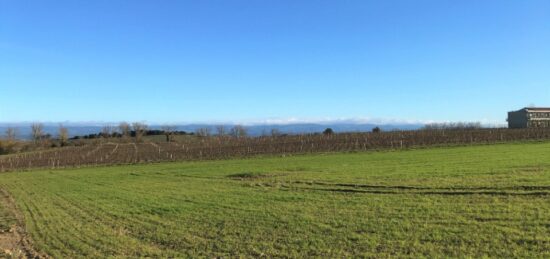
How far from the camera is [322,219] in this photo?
13820 millimetres

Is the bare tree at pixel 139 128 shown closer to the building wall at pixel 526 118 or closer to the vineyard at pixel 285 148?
the vineyard at pixel 285 148

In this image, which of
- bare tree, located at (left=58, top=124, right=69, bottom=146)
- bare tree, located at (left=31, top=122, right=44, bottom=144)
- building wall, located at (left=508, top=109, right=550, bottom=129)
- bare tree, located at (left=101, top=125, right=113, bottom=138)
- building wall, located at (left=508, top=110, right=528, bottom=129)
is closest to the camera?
building wall, located at (left=508, top=109, right=550, bottom=129)

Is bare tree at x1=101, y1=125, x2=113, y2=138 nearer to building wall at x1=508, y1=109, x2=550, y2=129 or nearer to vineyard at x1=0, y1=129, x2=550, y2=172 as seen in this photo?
vineyard at x1=0, y1=129, x2=550, y2=172

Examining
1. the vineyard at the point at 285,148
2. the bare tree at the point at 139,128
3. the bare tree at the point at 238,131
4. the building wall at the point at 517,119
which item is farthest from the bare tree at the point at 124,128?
the building wall at the point at 517,119

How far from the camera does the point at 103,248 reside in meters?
12.1

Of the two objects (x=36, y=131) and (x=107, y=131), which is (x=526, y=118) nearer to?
(x=107, y=131)

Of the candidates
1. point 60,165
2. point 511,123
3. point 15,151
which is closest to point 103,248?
point 60,165

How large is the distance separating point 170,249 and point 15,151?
11397cm

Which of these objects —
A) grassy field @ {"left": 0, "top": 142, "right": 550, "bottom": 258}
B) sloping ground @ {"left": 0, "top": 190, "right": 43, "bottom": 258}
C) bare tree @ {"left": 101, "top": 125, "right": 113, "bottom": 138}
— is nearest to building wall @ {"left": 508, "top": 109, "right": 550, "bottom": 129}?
grassy field @ {"left": 0, "top": 142, "right": 550, "bottom": 258}

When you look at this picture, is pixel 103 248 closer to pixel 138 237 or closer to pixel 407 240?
pixel 138 237

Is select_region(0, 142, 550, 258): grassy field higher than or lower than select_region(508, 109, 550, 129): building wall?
lower

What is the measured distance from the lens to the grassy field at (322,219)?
10.5 meters

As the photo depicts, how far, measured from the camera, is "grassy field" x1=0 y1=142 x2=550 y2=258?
10.5 m

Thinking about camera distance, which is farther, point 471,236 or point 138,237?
point 138,237
